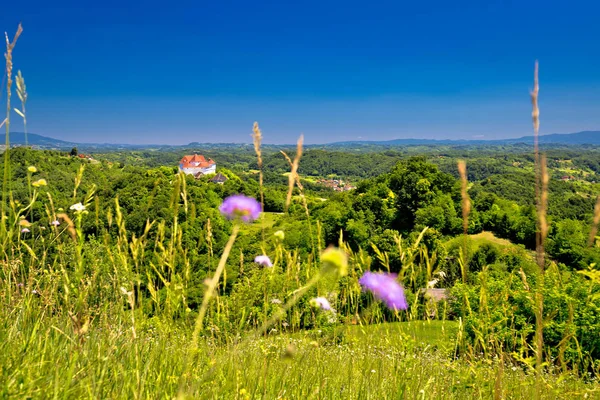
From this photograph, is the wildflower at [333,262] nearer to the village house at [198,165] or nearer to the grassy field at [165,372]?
the grassy field at [165,372]

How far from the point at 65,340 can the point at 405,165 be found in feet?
101

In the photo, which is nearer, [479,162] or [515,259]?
[515,259]

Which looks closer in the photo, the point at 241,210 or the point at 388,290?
the point at 241,210

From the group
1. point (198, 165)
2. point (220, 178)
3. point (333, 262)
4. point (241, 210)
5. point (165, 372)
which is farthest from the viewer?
point (198, 165)

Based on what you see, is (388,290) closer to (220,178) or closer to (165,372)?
(165,372)

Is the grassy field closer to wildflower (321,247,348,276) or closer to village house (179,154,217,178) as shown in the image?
wildflower (321,247,348,276)

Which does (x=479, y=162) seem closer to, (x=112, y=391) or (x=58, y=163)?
(x=58, y=163)

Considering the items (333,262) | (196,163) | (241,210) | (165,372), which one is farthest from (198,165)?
(333,262)

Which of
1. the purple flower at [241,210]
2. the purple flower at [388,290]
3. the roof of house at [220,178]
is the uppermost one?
the purple flower at [241,210]

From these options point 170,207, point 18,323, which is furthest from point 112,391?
point 18,323

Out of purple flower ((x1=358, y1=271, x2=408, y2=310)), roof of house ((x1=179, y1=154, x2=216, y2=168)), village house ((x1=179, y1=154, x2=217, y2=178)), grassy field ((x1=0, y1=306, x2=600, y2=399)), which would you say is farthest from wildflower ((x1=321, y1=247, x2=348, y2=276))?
roof of house ((x1=179, y1=154, x2=216, y2=168))

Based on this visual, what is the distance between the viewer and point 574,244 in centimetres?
2491

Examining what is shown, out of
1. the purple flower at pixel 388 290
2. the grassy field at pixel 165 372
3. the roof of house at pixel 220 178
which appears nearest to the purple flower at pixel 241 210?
the grassy field at pixel 165 372

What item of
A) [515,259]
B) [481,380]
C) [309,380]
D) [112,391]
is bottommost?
[515,259]
